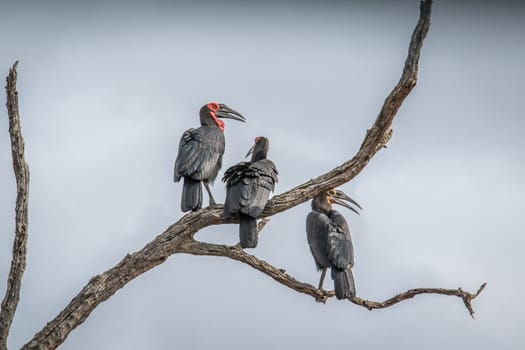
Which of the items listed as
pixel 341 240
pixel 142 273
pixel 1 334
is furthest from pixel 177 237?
pixel 341 240

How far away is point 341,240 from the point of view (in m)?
10.7

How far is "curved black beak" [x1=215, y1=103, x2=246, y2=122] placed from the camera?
38.8 feet

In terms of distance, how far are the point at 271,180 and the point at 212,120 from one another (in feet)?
8.02

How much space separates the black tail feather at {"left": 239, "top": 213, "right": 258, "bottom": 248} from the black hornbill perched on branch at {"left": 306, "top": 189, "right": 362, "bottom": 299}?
1.47 metres

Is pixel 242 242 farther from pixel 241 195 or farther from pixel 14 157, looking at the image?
pixel 14 157

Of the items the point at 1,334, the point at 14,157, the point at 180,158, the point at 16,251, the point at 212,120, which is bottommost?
the point at 1,334

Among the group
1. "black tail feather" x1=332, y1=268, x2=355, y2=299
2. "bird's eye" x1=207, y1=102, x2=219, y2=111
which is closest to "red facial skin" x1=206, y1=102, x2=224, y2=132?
"bird's eye" x1=207, y1=102, x2=219, y2=111

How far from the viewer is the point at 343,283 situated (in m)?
9.96

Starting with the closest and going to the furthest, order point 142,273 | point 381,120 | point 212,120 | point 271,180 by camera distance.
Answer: point 381,120 < point 142,273 < point 271,180 < point 212,120

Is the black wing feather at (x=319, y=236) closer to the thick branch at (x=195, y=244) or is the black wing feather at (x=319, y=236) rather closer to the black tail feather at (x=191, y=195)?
the thick branch at (x=195, y=244)

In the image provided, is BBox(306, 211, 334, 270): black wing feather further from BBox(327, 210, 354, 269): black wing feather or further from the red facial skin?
the red facial skin

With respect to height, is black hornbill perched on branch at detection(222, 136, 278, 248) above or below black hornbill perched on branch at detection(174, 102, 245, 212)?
below

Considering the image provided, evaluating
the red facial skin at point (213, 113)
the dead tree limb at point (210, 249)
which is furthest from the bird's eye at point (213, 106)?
the dead tree limb at point (210, 249)

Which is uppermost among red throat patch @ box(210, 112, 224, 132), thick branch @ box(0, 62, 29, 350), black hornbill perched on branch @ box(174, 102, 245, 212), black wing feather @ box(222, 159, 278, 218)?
red throat patch @ box(210, 112, 224, 132)
